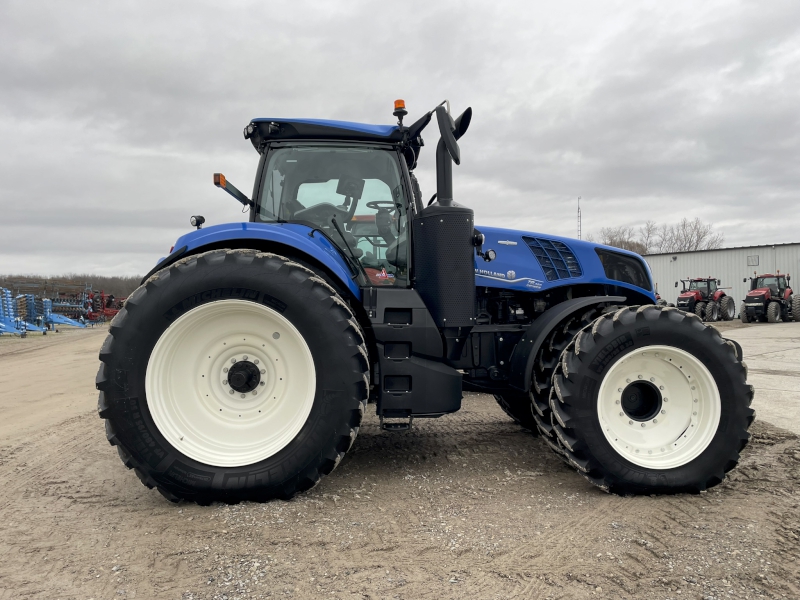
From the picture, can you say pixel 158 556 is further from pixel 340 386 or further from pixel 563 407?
pixel 563 407

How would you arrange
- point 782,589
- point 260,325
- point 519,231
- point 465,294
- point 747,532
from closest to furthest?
point 782,589 → point 747,532 → point 260,325 → point 465,294 → point 519,231

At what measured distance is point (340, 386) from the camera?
2.90 meters

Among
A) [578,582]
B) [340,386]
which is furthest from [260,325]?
[578,582]

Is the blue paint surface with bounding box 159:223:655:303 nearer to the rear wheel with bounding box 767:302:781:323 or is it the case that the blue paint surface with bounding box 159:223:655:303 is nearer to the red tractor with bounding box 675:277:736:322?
the red tractor with bounding box 675:277:736:322

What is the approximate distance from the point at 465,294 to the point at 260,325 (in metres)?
1.28

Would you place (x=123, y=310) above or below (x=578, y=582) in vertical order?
above

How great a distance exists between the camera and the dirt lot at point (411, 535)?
2.13 m

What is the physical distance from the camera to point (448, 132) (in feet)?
10.0

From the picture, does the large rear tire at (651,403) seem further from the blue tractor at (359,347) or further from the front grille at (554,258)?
the front grille at (554,258)

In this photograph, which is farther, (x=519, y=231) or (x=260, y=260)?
(x=519, y=231)

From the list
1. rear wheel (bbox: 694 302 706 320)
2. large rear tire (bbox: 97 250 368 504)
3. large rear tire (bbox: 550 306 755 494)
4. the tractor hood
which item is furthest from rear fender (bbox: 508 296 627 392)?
rear wheel (bbox: 694 302 706 320)

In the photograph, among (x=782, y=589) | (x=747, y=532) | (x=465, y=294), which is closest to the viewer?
(x=782, y=589)

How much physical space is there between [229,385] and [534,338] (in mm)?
1913

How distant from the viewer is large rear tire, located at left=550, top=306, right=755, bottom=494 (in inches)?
121
